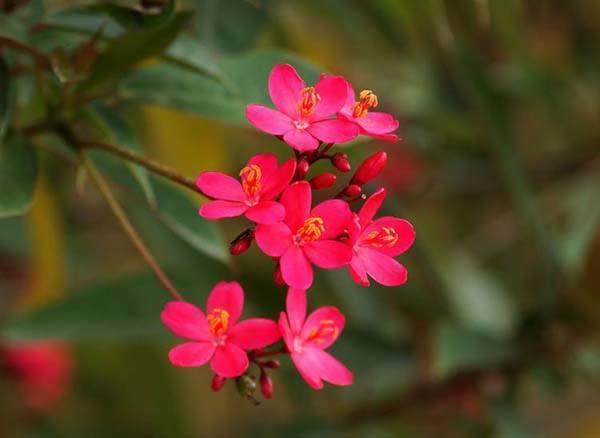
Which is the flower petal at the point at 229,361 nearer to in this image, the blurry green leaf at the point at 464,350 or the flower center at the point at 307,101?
the flower center at the point at 307,101

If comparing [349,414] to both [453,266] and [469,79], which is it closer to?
[453,266]

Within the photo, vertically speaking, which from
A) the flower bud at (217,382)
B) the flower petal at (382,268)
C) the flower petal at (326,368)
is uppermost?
the flower petal at (382,268)

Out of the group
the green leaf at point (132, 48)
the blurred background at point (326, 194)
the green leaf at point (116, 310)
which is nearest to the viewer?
the green leaf at point (132, 48)

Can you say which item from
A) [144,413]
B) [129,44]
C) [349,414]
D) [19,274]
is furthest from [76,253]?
[129,44]

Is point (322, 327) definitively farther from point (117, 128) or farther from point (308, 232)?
point (117, 128)

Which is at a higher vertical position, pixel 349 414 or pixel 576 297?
pixel 576 297

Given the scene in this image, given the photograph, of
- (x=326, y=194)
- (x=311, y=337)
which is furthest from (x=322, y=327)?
(x=326, y=194)

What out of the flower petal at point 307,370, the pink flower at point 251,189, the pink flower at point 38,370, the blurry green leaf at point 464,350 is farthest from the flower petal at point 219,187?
the pink flower at point 38,370
